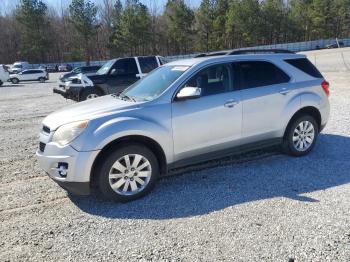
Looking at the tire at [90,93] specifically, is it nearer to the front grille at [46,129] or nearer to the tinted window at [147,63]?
the tinted window at [147,63]

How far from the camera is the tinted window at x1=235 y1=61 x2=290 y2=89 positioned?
18.1 ft

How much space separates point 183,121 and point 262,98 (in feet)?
4.67

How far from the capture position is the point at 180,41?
7488 cm

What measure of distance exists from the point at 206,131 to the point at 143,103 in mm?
963

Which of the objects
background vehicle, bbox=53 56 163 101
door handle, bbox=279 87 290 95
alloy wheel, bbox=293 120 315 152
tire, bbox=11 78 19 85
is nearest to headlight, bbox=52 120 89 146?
door handle, bbox=279 87 290 95

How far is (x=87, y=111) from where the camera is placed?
4762 millimetres

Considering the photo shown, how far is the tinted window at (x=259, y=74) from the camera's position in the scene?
5523mm

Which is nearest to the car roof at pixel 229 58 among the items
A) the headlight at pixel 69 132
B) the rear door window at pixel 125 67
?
the headlight at pixel 69 132

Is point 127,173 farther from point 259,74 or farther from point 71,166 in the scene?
point 259,74

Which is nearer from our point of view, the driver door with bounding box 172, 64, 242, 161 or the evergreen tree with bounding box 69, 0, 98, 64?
the driver door with bounding box 172, 64, 242, 161

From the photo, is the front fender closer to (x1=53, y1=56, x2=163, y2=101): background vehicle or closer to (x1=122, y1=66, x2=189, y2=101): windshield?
(x1=122, y1=66, x2=189, y2=101): windshield

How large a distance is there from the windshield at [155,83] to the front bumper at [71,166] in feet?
3.98

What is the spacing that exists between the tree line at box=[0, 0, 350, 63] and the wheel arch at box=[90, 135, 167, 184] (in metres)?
65.7

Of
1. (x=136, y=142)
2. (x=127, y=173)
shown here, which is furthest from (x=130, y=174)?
(x=136, y=142)
